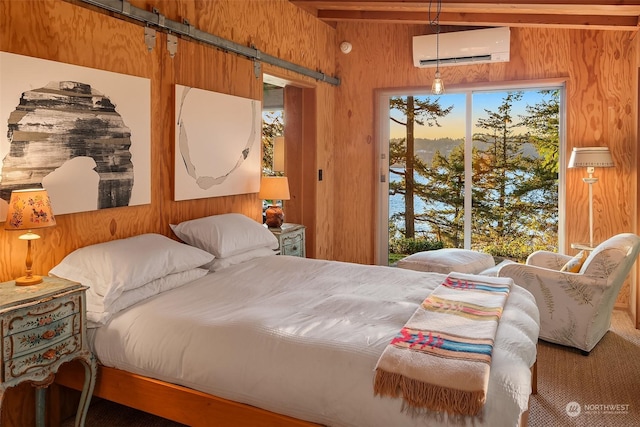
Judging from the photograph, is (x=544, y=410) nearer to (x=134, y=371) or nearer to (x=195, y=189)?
(x=134, y=371)

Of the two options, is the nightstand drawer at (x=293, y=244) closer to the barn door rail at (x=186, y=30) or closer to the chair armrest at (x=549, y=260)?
the barn door rail at (x=186, y=30)

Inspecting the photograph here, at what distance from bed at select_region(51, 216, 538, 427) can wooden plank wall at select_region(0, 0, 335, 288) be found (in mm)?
199

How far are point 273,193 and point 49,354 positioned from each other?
7.83 feet

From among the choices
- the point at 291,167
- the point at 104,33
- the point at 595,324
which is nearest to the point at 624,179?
the point at 595,324

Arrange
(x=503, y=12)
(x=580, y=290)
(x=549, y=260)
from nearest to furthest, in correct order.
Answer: (x=580, y=290), (x=549, y=260), (x=503, y=12)

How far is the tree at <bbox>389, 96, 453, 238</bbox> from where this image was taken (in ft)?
18.3

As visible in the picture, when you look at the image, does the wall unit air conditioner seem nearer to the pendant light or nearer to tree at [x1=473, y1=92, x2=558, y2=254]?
the pendant light

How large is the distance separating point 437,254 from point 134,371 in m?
2.92

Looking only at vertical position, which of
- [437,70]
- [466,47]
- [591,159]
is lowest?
[591,159]

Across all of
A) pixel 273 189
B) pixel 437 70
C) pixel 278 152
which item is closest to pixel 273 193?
pixel 273 189

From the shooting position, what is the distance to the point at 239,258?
3504mm

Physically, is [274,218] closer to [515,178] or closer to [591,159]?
[515,178]

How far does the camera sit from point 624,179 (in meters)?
4.63

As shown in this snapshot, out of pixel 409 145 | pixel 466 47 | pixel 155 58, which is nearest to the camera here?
pixel 155 58
